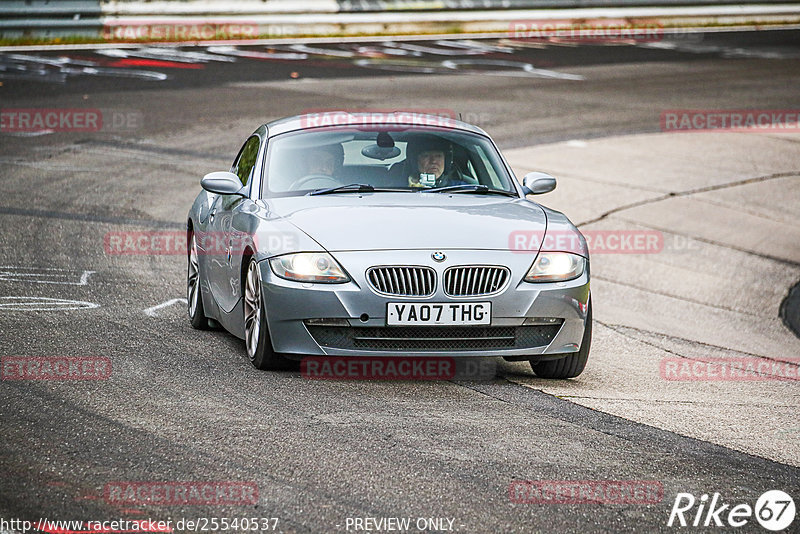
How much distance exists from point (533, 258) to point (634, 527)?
260 cm

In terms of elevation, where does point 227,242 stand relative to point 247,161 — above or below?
below

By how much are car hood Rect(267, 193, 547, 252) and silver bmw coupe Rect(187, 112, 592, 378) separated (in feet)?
0.04

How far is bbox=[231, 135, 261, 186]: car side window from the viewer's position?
8758 millimetres

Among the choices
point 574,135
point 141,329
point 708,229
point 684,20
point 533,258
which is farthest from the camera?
point 684,20

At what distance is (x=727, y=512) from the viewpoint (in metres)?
5.07

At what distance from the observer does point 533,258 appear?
724 centimetres

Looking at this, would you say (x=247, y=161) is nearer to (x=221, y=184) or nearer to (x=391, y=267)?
(x=221, y=184)

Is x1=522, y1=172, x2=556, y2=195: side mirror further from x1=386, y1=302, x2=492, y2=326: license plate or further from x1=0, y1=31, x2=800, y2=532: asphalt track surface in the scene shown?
x1=386, y1=302, x2=492, y2=326: license plate

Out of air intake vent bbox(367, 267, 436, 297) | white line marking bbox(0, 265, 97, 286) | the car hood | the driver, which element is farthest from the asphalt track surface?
the driver

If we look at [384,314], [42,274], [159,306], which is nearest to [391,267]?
[384,314]

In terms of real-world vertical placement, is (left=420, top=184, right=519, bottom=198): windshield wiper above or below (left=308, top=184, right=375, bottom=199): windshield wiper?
below

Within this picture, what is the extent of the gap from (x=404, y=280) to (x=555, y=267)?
3.01 feet

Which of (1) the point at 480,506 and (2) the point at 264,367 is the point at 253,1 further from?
(1) the point at 480,506

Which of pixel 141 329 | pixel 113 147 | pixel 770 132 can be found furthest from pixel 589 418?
pixel 770 132
